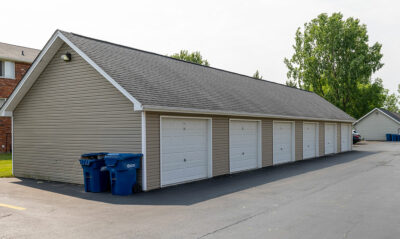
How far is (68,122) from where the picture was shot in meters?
12.2

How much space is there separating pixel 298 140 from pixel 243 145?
231 inches

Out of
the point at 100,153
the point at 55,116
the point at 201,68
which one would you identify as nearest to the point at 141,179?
the point at 100,153

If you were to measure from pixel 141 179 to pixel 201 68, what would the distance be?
9.67m

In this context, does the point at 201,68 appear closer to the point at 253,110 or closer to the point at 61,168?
the point at 253,110

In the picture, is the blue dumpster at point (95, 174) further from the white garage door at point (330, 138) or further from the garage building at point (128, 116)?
the white garage door at point (330, 138)

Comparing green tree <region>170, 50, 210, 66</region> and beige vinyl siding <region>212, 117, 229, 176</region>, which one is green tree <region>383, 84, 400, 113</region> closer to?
green tree <region>170, 50, 210, 66</region>

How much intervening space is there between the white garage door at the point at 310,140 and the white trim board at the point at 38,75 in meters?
13.2

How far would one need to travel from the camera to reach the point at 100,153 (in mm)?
10516

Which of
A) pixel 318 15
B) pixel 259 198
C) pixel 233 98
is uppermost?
pixel 318 15

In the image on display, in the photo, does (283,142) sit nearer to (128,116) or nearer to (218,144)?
(218,144)

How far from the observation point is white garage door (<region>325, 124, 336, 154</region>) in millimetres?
23359

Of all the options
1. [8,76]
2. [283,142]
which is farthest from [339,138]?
[8,76]

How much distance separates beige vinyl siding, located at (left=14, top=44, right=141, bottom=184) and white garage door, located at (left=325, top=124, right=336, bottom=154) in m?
16.6

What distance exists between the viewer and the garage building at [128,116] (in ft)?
34.8
